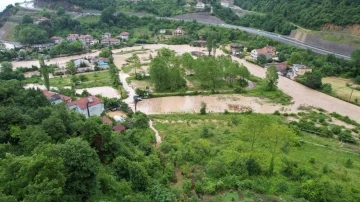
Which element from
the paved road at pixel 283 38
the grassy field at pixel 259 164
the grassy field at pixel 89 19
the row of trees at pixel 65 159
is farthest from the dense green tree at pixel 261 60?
the grassy field at pixel 89 19

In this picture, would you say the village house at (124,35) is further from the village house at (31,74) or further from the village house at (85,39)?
the village house at (31,74)

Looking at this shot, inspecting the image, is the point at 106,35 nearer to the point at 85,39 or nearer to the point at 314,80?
the point at 85,39

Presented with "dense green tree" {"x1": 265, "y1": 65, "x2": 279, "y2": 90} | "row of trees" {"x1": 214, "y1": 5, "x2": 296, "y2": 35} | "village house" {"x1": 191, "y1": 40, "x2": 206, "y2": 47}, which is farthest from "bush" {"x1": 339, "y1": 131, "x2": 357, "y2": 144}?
"row of trees" {"x1": 214, "y1": 5, "x2": 296, "y2": 35}

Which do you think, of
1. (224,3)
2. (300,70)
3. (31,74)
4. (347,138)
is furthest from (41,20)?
(347,138)

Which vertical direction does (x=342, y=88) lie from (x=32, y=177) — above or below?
below

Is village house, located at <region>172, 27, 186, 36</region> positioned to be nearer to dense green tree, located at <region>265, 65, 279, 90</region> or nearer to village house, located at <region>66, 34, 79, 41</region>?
village house, located at <region>66, 34, 79, 41</region>

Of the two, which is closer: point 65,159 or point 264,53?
point 65,159

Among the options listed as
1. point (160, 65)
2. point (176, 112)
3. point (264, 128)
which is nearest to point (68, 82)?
point (160, 65)
